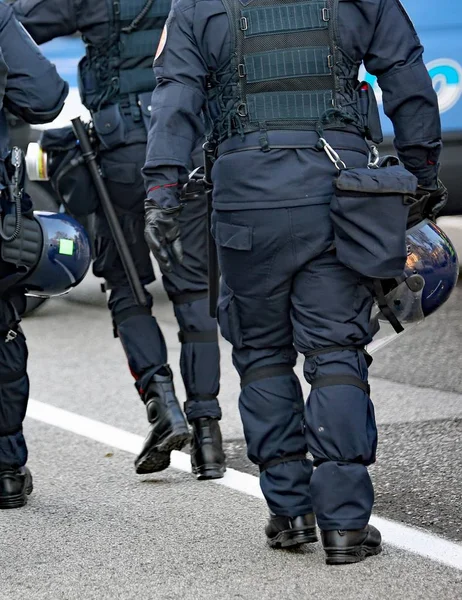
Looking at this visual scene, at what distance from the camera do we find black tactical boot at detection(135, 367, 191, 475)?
4996 millimetres

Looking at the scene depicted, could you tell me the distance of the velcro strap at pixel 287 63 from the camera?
3.89 meters

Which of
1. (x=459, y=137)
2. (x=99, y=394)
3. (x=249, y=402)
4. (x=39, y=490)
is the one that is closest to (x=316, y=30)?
(x=249, y=402)

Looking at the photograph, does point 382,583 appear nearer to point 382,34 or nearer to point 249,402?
point 249,402

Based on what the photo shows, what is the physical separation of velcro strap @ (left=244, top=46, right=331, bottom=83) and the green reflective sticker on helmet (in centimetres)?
108

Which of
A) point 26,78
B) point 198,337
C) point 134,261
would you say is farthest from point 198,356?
point 26,78

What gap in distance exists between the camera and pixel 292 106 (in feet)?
12.8

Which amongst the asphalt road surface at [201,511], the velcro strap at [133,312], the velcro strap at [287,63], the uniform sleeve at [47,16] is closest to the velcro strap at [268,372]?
the asphalt road surface at [201,511]

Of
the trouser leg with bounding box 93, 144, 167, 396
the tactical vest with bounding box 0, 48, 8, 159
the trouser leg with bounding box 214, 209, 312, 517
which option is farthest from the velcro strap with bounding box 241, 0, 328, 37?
the trouser leg with bounding box 93, 144, 167, 396

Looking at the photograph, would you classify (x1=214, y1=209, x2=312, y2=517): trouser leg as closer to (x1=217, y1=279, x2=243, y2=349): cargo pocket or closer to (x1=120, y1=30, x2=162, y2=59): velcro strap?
(x1=217, y1=279, x2=243, y2=349): cargo pocket

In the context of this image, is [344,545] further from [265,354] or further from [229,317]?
[229,317]

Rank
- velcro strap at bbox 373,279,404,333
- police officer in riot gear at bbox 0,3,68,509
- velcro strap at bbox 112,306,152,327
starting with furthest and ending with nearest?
velcro strap at bbox 112,306,152,327 → police officer in riot gear at bbox 0,3,68,509 → velcro strap at bbox 373,279,404,333

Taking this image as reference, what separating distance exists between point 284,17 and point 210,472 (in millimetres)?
1862

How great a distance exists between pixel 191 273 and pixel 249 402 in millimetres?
1242

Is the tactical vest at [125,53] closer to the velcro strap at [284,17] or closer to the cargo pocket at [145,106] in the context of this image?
the cargo pocket at [145,106]
